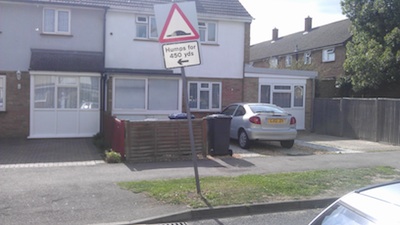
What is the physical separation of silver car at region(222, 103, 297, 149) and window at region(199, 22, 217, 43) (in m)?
5.28

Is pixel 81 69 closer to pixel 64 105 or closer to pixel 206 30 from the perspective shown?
pixel 64 105

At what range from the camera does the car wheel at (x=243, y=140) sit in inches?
506

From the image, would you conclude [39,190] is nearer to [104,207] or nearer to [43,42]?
[104,207]

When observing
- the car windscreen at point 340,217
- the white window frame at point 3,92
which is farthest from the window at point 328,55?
the car windscreen at point 340,217

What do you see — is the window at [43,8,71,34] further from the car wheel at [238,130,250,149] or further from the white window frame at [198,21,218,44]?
the car wheel at [238,130,250,149]

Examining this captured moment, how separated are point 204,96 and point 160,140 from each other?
7.41 meters

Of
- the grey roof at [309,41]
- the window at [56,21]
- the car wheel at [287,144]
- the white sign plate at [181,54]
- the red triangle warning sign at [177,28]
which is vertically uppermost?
the grey roof at [309,41]

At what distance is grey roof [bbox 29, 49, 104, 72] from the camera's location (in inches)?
596

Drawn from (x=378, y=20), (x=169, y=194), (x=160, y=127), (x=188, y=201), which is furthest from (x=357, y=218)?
(x=378, y=20)

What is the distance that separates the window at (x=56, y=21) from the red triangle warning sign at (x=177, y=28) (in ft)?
34.0

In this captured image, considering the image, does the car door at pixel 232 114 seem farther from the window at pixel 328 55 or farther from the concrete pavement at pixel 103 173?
the window at pixel 328 55

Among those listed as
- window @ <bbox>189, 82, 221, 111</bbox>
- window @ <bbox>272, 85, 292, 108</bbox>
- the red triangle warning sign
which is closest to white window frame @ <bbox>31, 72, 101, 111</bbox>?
window @ <bbox>189, 82, 221, 111</bbox>

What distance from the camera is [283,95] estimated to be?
19.5m

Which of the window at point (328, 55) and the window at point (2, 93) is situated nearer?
the window at point (2, 93)
